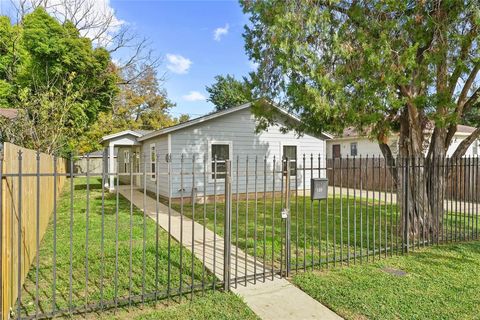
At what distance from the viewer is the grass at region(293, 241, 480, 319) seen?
12.1 feet

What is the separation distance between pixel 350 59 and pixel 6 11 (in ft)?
92.0

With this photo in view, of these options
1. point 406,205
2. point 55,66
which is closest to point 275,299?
point 406,205

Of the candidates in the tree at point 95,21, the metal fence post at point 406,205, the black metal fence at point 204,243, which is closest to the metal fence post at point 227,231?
the black metal fence at point 204,243

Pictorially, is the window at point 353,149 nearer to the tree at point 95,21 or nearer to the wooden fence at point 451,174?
the wooden fence at point 451,174

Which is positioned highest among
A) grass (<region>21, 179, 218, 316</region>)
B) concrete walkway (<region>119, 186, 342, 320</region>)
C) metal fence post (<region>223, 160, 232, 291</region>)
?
metal fence post (<region>223, 160, 232, 291</region>)

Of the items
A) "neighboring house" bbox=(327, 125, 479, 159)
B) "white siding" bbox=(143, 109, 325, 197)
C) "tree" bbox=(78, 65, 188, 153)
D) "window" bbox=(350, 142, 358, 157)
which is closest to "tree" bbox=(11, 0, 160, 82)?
"tree" bbox=(78, 65, 188, 153)

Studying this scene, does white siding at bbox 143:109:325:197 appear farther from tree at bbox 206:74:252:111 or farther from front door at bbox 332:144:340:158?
tree at bbox 206:74:252:111

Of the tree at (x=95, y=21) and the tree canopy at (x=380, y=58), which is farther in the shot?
the tree at (x=95, y=21)

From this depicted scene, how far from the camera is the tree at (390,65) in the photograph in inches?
225

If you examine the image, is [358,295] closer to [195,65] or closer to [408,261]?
[408,261]

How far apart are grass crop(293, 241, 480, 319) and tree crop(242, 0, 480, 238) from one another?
4.88 ft

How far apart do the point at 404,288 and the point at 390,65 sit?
145 inches

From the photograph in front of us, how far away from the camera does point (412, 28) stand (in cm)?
599

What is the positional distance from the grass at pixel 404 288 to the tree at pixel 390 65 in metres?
1.49
